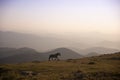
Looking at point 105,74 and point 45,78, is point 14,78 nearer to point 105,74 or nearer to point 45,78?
point 45,78

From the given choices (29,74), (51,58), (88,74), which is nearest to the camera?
(88,74)

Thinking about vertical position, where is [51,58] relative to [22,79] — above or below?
above

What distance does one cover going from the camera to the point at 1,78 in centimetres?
3059

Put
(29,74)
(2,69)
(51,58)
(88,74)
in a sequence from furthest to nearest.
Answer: (51,58), (2,69), (29,74), (88,74)

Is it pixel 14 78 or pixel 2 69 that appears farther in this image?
pixel 2 69

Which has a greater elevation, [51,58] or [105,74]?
[51,58]

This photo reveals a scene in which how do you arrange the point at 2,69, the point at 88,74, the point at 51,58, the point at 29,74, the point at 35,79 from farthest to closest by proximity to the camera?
1. the point at 51,58
2. the point at 2,69
3. the point at 29,74
4. the point at 88,74
5. the point at 35,79

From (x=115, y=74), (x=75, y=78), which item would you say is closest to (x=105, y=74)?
(x=115, y=74)

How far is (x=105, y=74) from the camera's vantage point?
101ft

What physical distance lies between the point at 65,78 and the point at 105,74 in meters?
5.89

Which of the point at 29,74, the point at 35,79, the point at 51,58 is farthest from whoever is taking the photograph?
the point at 51,58

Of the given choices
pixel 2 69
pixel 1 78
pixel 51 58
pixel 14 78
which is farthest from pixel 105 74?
pixel 51 58

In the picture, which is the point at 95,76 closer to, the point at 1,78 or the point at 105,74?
the point at 105,74

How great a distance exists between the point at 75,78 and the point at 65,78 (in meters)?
1.28
